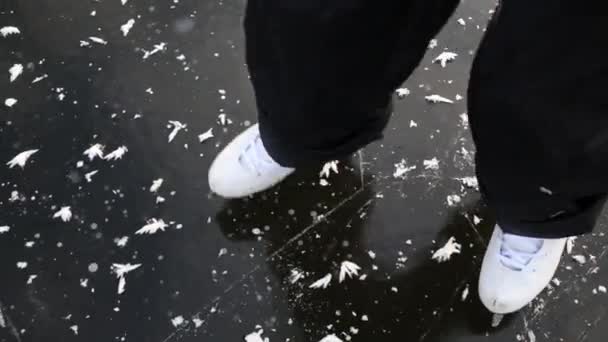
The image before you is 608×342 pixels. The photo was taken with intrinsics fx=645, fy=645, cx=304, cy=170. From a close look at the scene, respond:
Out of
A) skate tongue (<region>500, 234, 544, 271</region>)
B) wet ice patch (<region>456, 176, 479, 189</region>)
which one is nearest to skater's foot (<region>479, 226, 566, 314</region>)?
skate tongue (<region>500, 234, 544, 271</region>)

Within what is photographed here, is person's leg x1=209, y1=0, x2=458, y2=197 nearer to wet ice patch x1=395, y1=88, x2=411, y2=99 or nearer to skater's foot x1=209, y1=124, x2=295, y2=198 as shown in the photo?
skater's foot x1=209, y1=124, x2=295, y2=198

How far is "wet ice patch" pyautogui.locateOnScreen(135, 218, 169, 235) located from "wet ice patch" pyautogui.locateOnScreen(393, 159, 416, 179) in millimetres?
306

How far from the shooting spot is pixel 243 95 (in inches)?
35.9

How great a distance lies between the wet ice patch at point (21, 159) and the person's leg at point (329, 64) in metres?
0.36

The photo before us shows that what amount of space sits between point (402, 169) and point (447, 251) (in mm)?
127

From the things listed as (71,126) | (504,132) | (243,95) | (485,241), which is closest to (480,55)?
(504,132)

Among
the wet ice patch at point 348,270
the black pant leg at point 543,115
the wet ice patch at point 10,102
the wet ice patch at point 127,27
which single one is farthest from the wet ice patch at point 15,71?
the black pant leg at point 543,115

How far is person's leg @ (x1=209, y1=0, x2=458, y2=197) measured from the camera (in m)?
0.49

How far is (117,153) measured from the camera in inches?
33.7

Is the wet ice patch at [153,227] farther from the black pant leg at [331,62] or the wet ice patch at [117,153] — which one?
the black pant leg at [331,62]

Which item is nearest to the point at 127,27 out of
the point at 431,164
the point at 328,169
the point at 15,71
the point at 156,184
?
the point at 15,71

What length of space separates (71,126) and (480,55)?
1.89ft

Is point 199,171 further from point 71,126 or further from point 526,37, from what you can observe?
point 526,37

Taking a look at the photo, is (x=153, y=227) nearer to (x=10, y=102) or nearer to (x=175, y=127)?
(x=175, y=127)
